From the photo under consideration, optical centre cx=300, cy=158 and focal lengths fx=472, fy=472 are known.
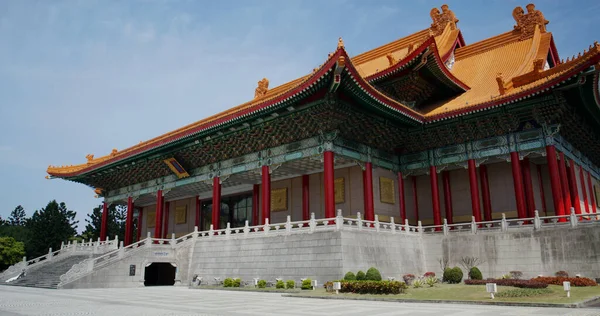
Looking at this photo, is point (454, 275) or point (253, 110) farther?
point (253, 110)

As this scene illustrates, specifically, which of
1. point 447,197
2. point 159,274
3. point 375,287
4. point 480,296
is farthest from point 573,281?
point 159,274

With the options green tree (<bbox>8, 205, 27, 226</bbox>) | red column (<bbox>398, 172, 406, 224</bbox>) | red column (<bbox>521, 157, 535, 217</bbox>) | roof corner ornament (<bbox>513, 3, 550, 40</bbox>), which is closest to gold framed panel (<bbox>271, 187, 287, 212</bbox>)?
red column (<bbox>398, 172, 406, 224</bbox>)

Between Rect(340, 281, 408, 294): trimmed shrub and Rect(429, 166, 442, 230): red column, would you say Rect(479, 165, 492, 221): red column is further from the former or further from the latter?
Rect(340, 281, 408, 294): trimmed shrub

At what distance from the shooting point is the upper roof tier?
20.8 meters

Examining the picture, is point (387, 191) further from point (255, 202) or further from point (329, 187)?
point (255, 202)

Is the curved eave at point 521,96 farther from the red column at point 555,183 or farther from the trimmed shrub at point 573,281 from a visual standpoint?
the trimmed shrub at point 573,281

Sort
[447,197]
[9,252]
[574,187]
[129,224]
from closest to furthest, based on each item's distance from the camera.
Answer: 1. [574,187]
2. [447,197]
3. [129,224]
4. [9,252]

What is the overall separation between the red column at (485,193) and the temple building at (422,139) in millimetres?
72

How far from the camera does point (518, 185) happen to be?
21781mm

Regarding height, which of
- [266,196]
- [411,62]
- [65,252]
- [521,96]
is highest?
[411,62]

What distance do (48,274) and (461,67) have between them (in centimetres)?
2764

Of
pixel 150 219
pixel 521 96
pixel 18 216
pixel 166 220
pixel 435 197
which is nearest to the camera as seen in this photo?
pixel 521 96

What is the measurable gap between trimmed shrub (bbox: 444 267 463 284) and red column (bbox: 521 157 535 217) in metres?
5.18

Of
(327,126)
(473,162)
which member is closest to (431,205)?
(473,162)
